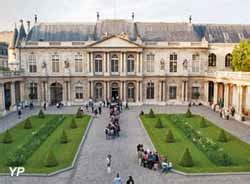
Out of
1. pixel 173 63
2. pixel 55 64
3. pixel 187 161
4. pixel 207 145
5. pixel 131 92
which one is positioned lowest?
pixel 207 145

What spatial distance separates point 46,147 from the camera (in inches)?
1092

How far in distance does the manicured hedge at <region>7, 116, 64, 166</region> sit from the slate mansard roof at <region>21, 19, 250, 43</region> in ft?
78.5

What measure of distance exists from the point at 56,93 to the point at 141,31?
713 inches

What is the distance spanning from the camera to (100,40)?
54375 millimetres

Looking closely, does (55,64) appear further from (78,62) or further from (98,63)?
(98,63)

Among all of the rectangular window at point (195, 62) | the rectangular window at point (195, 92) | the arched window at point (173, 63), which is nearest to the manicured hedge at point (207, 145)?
the rectangular window at point (195, 92)

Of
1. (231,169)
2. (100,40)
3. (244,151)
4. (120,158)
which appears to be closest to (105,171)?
(120,158)

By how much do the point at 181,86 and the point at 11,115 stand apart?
27.6 m

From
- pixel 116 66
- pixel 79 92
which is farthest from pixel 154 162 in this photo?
pixel 79 92

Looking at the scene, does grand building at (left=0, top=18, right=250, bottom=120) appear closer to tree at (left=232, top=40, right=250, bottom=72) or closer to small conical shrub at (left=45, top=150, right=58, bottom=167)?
tree at (left=232, top=40, right=250, bottom=72)

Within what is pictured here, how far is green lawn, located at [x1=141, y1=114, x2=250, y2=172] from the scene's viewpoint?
2245cm

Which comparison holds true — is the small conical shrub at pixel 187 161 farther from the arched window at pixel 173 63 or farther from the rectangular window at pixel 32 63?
the rectangular window at pixel 32 63

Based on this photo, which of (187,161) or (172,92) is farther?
(172,92)

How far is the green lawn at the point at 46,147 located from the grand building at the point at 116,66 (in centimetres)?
1690
